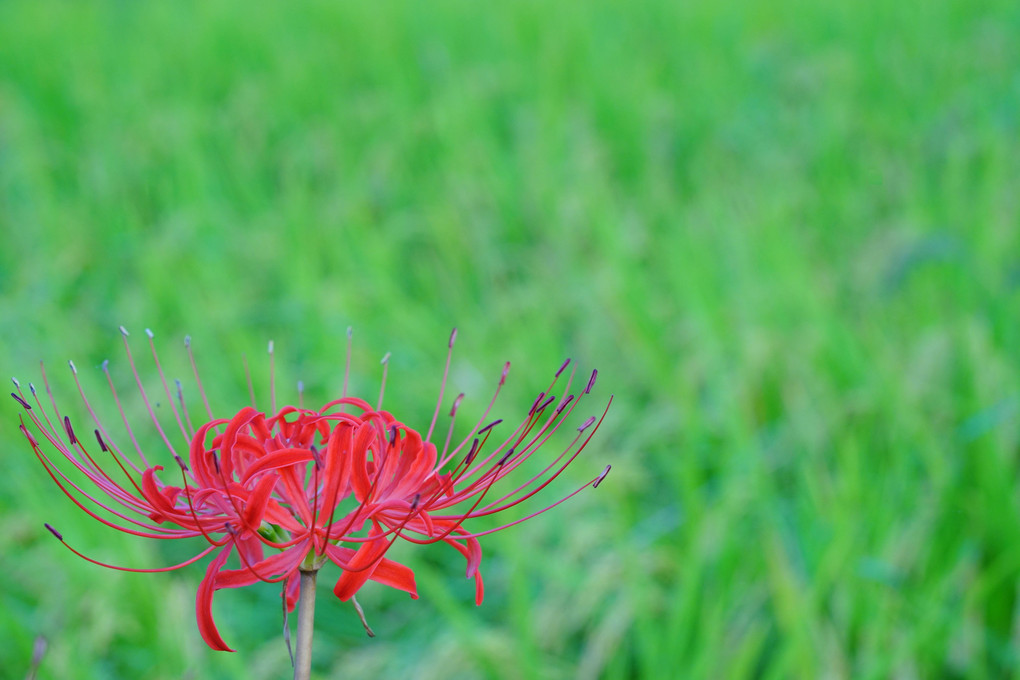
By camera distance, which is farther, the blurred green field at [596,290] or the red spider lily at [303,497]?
the blurred green field at [596,290]

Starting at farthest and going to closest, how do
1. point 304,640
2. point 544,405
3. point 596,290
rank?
point 596,290 < point 544,405 < point 304,640

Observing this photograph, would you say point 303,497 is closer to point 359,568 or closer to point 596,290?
point 359,568

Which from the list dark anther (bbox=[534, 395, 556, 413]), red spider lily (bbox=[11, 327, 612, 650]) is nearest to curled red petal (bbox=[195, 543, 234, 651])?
red spider lily (bbox=[11, 327, 612, 650])

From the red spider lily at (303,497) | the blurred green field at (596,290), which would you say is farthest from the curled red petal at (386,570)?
the blurred green field at (596,290)

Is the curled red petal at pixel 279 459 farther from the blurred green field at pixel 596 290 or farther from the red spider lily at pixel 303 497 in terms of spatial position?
the blurred green field at pixel 596 290

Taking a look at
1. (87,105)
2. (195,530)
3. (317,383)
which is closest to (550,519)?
(317,383)

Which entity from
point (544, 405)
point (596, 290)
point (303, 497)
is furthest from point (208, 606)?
point (596, 290)

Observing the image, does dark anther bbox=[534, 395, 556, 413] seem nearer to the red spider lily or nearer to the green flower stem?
the red spider lily

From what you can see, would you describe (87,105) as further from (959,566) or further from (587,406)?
(959,566)
